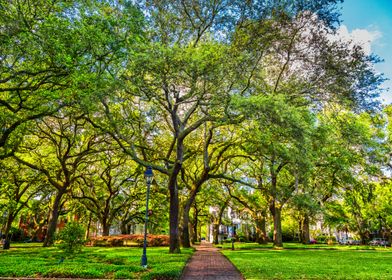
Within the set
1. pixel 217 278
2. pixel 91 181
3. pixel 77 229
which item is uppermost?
pixel 91 181

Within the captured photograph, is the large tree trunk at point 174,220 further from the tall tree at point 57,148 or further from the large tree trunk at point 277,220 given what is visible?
the large tree trunk at point 277,220

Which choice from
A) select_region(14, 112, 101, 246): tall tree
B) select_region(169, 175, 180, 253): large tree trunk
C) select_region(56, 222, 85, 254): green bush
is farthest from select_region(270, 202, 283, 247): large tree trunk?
select_region(56, 222, 85, 254): green bush

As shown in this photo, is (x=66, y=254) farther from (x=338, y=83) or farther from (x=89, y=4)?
(x=338, y=83)

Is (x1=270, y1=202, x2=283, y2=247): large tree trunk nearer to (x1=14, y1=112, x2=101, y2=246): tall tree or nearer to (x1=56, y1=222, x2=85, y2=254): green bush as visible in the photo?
(x1=14, y1=112, x2=101, y2=246): tall tree

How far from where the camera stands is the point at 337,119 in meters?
15.7

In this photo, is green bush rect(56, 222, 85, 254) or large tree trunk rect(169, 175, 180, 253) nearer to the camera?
green bush rect(56, 222, 85, 254)

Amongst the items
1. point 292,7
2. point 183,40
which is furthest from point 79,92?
point 292,7

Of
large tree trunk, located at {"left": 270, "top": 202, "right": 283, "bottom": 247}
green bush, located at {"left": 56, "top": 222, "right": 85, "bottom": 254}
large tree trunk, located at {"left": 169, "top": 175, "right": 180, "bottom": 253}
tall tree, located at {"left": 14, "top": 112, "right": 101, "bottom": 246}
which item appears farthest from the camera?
large tree trunk, located at {"left": 270, "top": 202, "right": 283, "bottom": 247}

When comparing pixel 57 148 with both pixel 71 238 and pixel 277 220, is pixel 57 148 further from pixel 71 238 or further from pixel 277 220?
pixel 277 220

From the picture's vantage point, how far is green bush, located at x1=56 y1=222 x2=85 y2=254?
504 inches

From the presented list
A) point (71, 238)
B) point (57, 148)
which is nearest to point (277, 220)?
point (57, 148)

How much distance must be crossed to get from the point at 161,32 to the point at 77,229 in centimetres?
1026

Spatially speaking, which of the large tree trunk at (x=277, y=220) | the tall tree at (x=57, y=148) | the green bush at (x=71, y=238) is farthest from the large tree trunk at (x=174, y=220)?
the large tree trunk at (x=277, y=220)

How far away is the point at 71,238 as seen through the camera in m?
12.8
